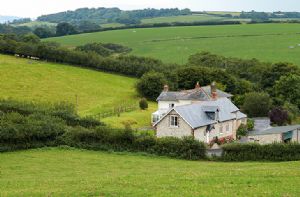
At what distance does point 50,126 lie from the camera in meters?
48.1

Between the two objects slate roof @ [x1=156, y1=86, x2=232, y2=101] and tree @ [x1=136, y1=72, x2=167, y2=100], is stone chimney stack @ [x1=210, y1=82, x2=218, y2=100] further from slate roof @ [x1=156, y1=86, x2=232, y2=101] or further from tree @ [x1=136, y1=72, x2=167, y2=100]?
→ tree @ [x1=136, y1=72, x2=167, y2=100]

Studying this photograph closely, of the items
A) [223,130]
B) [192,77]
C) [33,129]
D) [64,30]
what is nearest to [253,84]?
[192,77]

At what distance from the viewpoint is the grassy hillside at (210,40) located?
132 metres

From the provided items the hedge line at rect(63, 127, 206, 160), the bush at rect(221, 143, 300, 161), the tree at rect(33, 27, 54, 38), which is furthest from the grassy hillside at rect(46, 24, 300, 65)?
the bush at rect(221, 143, 300, 161)

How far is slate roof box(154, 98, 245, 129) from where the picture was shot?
56.9m

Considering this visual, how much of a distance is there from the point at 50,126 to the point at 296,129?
29.0m

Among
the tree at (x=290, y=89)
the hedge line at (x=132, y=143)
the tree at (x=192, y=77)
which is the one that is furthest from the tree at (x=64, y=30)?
the hedge line at (x=132, y=143)

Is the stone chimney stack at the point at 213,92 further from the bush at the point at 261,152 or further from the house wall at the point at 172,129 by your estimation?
the bush at the point at 261,152

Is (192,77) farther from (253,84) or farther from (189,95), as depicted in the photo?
(189,95)

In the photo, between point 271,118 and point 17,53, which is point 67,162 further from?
point 17,53

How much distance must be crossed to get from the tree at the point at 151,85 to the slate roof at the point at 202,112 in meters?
25.0

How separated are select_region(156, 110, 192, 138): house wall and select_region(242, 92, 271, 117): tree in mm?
28134

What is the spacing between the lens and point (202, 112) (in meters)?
59.8

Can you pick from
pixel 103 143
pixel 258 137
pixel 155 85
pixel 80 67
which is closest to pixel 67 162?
pixel 103 143
